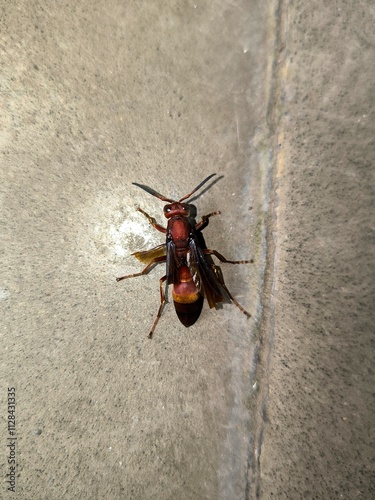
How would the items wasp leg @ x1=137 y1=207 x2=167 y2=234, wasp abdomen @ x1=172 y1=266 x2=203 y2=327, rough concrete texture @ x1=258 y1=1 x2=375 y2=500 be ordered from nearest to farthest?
rough concrete texture @ x1=258 y1=1 x2=375 y2=500 → wasp abdomen @ x1=172 y1=266 x2=203 y2=327 → wasp leg @ x1=137 y1=207 x2=167 y2=234

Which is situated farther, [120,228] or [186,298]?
[120,228]

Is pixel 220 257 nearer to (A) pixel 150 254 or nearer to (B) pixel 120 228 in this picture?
(A) pixel 150 254

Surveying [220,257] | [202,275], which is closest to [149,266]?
[202,275]

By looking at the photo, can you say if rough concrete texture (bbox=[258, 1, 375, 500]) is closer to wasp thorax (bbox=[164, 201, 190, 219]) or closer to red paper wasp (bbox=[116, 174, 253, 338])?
red paper wasp (bbox=[116, 174, 253, 338])

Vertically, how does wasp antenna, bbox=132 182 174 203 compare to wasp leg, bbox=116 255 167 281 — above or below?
above

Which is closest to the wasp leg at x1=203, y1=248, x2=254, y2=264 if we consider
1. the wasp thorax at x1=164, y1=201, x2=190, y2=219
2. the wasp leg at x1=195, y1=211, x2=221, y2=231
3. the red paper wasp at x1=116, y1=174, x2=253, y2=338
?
the red paper wasp at x1=116, y1=174, x2=253, y2=338

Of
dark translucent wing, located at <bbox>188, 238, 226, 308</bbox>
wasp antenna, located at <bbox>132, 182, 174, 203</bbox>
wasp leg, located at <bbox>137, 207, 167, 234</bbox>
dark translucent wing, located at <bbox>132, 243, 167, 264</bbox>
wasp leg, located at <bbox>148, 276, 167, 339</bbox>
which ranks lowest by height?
wasp leg, located at <bbox>148, 276, 167, 339</bbox>
